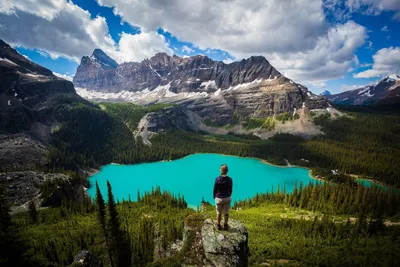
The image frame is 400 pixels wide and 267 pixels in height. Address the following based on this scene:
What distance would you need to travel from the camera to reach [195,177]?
118812mm

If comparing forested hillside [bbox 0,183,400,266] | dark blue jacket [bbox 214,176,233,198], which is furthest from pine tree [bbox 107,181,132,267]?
dark blue jacket [bbox 214,176,233,198]

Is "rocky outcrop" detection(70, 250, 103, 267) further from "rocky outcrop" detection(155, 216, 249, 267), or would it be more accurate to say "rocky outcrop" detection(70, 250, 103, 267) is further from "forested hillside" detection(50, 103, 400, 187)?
"forested hillside" detection(50, 103, 400, 187)

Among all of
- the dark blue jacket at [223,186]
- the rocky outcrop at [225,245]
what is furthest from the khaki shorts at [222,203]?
the rocky outcrop at [225,245]

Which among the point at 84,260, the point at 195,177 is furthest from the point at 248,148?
the point at 84,260

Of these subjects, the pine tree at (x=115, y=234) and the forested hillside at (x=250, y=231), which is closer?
the pine tree at (x=115, y=234)

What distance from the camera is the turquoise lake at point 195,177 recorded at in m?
99.2

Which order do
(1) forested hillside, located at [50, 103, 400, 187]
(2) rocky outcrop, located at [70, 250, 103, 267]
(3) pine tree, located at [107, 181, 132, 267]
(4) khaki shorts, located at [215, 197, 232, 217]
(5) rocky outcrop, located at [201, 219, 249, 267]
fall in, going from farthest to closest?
(1) forested hillside, located at [50, 103, 400, 187]
(3) pine tree, located at [107, 181, 132, 267]
(2) rocky outcrop, located at [70, 250, 103, 267]
(4) khaki shorts, located at [215, 197, 232, 217]
(5) rocky outcrop, located at [201, 219, 249, 267]

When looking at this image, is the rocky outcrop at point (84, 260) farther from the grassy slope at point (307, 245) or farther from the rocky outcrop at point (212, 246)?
the grassy slope at point (307, 245)

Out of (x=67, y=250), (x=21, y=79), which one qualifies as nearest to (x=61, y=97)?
(x=21, y=79)

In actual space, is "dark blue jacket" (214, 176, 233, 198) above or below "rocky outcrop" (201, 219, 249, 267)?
above

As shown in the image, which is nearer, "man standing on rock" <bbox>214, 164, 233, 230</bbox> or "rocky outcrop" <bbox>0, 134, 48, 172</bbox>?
"man standing on rock" <bbox>214, 164, 233, 230</bbox>

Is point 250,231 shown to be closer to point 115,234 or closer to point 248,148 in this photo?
point 115,234

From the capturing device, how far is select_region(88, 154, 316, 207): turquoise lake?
326 ft

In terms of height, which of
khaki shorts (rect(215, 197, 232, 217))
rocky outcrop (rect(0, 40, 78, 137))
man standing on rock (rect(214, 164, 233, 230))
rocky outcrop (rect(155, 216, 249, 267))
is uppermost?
rocky outcrop (rect(0, 40, 78, 137))
